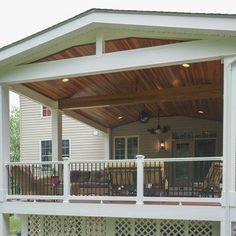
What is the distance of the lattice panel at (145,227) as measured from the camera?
7449 millimetres

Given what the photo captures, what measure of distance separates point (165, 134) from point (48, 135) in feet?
21.6

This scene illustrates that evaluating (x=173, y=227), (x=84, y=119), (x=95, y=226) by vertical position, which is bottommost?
(x=95, y=226)

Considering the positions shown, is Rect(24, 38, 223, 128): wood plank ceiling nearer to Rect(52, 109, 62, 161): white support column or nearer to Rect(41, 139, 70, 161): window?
Rect(52, 109, 62, 161): white support column

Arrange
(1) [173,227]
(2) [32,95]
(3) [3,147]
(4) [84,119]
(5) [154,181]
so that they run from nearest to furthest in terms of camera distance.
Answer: (1) [173,227] → (5) [154,181] → (3) [3,147] → (2) [32,95] → (4) [84,119]

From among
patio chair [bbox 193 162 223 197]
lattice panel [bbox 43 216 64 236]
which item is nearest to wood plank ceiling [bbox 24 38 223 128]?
patio chair [bbox 193 162 223 197]

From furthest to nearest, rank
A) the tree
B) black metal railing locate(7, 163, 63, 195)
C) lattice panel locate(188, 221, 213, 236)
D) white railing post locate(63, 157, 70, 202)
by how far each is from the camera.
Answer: the tree → black metal railing locate(7, 163, 63, 195) → white railing post locate(63, 157, 70, 202) → lattice panel locate(188, 221, 213, 236)

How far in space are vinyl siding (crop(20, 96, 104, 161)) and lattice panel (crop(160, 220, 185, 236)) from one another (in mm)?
8884

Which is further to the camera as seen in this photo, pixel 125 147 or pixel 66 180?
pixel 125 147

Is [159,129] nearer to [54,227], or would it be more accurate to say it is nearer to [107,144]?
[107,144]

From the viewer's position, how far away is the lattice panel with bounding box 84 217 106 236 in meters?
7.83

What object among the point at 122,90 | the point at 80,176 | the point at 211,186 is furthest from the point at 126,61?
the point at 122,90

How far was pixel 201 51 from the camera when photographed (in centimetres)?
640

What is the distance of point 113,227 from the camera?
7723 mm

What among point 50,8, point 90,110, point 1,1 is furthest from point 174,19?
point 50,8
